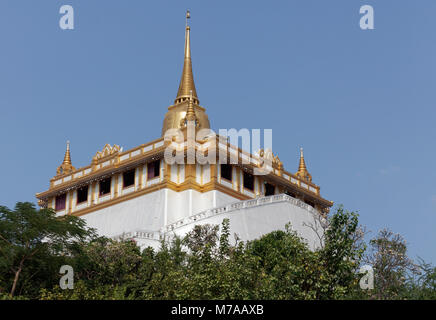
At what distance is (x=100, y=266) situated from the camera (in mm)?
43469

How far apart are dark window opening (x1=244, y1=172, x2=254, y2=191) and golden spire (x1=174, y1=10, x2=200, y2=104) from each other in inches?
366

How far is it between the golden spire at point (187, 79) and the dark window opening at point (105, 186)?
32.4ft

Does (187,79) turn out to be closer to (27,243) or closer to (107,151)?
(107,151)

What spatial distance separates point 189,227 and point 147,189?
6.85m

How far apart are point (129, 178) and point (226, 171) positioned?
293 inches

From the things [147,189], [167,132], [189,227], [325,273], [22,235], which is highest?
[167,132]

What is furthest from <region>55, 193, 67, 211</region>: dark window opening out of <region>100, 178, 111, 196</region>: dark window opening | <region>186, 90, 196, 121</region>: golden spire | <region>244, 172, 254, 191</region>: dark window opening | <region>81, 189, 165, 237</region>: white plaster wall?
<region>244, 172, 254, 191</region>: dark window opening

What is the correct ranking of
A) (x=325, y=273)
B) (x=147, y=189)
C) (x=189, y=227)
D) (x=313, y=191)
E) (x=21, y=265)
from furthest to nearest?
(x=313, y=191), (x=147, y=189), (x=189, y=227), (x=21, y=265), (x=325, y=273)

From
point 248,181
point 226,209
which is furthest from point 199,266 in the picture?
point 248,181

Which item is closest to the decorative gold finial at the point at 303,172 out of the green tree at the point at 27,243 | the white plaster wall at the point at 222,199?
the white plaster wall at the point at 222,199

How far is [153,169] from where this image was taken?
61.9 m

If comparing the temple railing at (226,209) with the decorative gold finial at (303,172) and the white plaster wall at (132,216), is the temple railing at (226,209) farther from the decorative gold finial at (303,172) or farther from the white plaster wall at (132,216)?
the decorative gold finial at (303,172)
